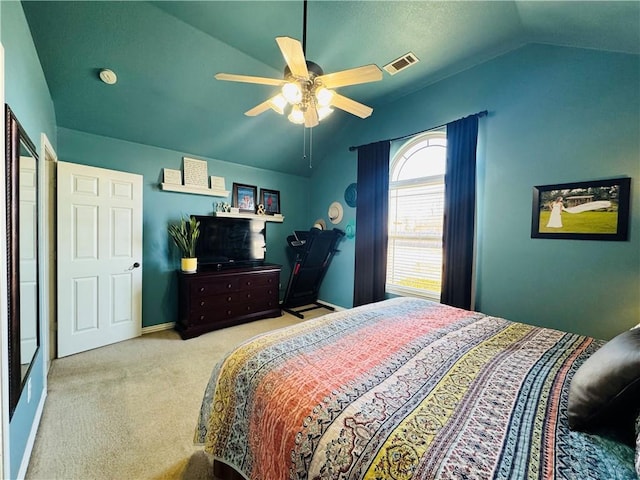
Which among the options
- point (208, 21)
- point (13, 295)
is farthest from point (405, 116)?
point (13, 295)

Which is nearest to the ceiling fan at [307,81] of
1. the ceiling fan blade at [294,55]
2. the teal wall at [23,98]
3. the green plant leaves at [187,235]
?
the ceiling fan blade at [294,55]

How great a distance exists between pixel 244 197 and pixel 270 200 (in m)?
0.47

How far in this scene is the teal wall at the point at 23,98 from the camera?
4.36ft

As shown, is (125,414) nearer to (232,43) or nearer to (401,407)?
(401,407)

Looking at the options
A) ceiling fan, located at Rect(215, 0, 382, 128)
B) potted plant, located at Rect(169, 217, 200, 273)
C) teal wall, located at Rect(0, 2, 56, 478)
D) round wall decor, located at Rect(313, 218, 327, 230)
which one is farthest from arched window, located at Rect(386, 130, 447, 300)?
teal wall, located at Rect(0, 2, 56, 478)

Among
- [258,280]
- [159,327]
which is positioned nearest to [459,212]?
[258,280]

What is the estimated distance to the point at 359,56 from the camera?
2621 mm

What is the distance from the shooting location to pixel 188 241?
3.39 metres

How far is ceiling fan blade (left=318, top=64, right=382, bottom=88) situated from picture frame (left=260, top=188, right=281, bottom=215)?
2.88 meters

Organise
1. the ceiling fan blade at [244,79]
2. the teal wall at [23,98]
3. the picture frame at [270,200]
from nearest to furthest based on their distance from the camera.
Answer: the teal wall at [23,98] → the ceiling fan blade at [244,79] → the picture frame at [270,200]

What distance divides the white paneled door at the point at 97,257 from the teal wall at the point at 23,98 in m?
0.77

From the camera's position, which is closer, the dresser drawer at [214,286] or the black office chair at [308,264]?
the dresser drawer at [214,286]

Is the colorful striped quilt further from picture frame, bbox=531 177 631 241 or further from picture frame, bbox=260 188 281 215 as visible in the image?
picture frame, bbox=260 188 281 215

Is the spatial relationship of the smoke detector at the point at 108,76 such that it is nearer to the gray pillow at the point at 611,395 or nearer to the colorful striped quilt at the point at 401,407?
the colorful striped quilt at the point at 401,407
